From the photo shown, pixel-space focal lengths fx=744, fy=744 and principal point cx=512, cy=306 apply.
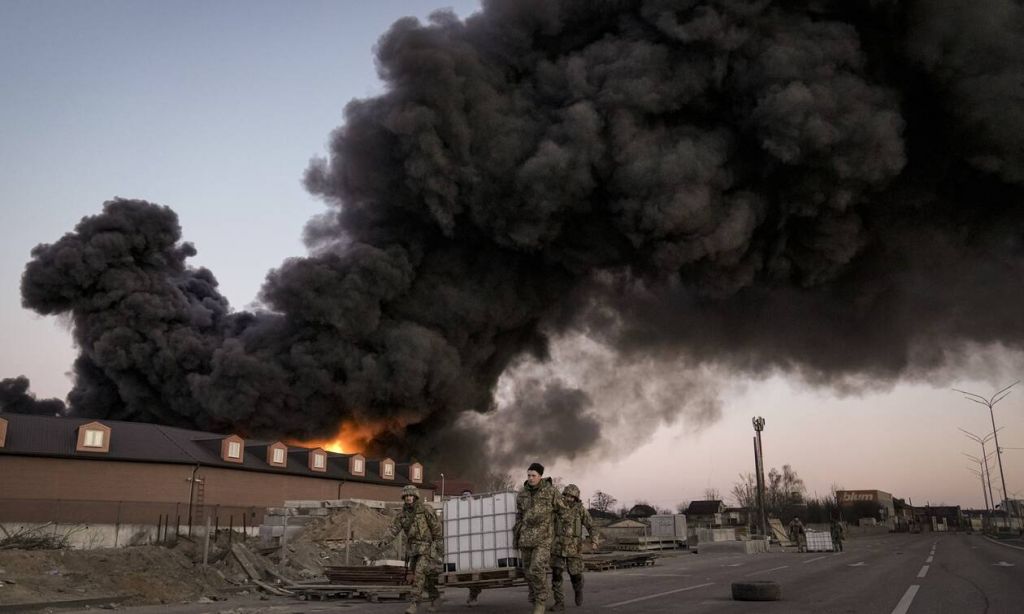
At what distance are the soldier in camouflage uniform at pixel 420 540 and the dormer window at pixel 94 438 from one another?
26835 millimetres

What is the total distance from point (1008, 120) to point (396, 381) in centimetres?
2577

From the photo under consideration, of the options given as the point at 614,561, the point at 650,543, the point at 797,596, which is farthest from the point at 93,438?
the point at 797,596

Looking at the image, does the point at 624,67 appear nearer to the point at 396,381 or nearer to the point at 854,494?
the point at 396,381

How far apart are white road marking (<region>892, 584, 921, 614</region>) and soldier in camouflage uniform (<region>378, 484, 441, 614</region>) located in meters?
5.91

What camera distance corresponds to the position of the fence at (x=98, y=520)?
2812 cm

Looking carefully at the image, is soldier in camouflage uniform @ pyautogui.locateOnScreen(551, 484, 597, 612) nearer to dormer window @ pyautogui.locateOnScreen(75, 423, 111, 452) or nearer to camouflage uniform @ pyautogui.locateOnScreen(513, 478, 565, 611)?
camouflage uniform @ pyautogui.locateOnScreen(513, 478, 565, 611)

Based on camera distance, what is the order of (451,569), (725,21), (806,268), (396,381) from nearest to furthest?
1. (451,569)
2. (725,21)
3. (806,268)
4. (396,381)

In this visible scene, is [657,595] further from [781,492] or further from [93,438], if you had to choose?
[781,492]

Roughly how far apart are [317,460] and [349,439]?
297 cm

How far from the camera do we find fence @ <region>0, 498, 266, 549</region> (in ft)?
92.3

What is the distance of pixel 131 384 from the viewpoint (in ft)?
134

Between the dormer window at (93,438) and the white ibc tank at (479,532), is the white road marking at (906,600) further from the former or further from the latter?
the dormer window at (93,438)

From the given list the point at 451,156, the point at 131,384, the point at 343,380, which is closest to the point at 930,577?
the point at 451,156

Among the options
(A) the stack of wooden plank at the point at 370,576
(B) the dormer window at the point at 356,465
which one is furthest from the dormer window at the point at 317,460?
(A) the stack of wooden plank at the point at 370,576
